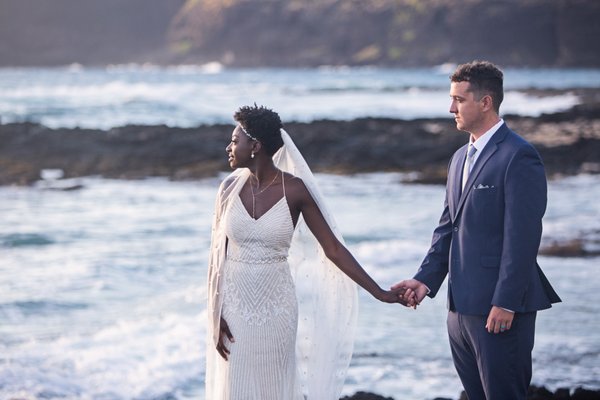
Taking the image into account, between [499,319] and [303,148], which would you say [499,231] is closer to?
[499,319]

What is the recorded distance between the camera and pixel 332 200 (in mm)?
18297

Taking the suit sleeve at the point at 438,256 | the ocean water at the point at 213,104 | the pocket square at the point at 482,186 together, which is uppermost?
the ocean water at the point at 213,104

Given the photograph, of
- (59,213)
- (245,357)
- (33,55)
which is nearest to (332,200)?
(59,213)

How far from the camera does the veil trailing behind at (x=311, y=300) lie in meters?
4.23

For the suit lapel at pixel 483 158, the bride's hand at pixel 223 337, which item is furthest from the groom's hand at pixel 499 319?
the bride's hand at pixel 223 337

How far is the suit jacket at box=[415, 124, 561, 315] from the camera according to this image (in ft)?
12.5

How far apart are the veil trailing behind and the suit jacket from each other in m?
0.62

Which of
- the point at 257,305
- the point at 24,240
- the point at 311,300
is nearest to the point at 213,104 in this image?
the point at 24,240

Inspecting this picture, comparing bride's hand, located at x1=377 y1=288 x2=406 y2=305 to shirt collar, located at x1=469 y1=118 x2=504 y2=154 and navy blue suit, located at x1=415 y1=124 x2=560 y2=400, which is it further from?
shirt collar, located at x1=469 y1=118 x2=504 y2=154

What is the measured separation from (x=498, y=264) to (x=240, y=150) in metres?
1.12

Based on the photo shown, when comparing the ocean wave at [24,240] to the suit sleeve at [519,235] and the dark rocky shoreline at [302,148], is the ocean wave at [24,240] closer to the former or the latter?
the dark rocky shoreline at [302,148]

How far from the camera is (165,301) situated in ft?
33.4

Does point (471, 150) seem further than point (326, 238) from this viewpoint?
No

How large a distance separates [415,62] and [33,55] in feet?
188
